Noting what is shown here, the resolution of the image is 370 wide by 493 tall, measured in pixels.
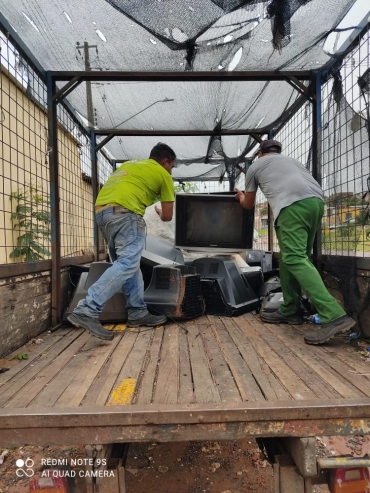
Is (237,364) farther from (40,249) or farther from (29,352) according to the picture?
(40,249)

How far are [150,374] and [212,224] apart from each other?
2.36 metres

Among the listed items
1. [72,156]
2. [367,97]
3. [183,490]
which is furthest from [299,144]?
[183,490]

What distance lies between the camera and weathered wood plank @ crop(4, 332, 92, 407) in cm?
131

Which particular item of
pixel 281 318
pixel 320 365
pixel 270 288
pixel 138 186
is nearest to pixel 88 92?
pixel 138 186

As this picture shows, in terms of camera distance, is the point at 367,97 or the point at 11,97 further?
the point at 11,97

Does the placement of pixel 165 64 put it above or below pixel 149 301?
above

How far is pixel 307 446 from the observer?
1153 mm

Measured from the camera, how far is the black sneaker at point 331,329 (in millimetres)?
2053

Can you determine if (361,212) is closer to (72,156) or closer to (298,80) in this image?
(298,80)

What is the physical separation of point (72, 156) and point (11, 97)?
168 centimetres

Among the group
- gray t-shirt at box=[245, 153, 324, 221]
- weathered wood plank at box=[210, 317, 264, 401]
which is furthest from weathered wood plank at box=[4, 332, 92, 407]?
gray t-shirt at box=[245, 153, 324, 221]

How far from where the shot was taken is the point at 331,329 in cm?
207

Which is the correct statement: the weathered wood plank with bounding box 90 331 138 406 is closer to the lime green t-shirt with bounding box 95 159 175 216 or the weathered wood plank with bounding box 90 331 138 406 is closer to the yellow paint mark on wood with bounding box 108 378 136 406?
the yellow paint mark on wood with bounding box 108 378 136 406

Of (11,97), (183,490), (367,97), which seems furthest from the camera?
(11,97)
